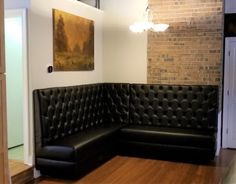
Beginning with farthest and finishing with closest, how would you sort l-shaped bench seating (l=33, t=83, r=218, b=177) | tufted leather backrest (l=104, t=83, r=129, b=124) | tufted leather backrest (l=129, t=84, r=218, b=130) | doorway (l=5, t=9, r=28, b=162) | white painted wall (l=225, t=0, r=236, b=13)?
tufted leather backrest (l=104, t=83, r=129, b=124)
white painted wall (l=225, t=0, r=236, b=13)
tufted leather backrest (l=129, t=84, r=218, b=130)
doorway (l=5, t=9, r=28, b=162)
l-shaped bench seating (l=33, t=83, r=218, b=177)

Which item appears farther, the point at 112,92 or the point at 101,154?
the point at 112,92

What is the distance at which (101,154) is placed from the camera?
4.89 m

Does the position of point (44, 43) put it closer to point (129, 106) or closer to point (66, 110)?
point (66, 110)

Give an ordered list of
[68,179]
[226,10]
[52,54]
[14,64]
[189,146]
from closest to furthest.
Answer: [68,179] → [52,54] → [189,146] → [14,64] → [226,10]

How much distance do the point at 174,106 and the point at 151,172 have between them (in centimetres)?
142

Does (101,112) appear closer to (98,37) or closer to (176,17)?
(98,37)

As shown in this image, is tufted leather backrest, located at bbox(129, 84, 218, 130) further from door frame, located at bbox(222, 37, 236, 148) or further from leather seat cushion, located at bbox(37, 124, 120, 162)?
leather seat cushion, located at bbox(37, 124, 120, 162)

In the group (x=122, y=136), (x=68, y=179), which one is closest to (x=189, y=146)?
(x=122, y=136)

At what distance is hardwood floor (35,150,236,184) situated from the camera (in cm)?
422

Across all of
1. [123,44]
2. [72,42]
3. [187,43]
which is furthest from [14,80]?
[187,43]

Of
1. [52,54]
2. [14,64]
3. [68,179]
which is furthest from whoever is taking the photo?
[14,64]

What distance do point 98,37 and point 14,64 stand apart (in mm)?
1621

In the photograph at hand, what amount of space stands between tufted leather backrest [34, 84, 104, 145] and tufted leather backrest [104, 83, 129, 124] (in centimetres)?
14

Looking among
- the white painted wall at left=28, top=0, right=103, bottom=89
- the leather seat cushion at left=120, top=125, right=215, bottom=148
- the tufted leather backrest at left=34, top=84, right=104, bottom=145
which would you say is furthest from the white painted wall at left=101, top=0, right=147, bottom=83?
the leather seat cushion at left=120, top=125, right=215, bottom=148
